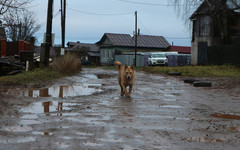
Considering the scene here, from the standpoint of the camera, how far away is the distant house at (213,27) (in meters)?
33.4

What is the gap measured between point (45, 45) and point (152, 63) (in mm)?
22036

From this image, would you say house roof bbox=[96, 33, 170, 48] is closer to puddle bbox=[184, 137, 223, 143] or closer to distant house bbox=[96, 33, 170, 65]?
distant house bbox=[96, 33, 170, 65]

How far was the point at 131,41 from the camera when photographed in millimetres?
66625

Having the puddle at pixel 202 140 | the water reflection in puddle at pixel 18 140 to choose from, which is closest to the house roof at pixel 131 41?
the puddle at pixel 202 140

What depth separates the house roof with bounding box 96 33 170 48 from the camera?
65000mm

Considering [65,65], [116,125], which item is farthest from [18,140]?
[65,65]

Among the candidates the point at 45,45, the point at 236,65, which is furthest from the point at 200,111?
the point at 236,65

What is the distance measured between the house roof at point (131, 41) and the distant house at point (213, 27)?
1009 inches

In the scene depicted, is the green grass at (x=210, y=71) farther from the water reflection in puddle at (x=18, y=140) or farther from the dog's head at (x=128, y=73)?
the water reflection in puddle at (x=18, y=140)

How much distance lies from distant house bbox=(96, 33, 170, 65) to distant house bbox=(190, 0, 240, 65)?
2399cm

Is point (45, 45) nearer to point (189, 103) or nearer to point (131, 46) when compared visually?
point (189, 103)

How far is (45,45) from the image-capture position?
1972cm

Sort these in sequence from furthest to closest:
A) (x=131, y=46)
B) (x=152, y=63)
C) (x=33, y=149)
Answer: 1. (x=131, y=46)
2. (x=152, y=63)
3. (x=33, y=149)

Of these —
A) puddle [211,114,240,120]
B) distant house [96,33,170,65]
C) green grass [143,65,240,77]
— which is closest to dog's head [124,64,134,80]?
puddle [211,114,240,120]
